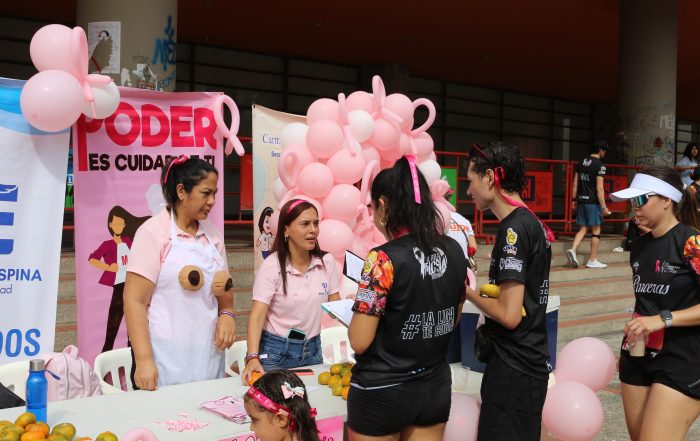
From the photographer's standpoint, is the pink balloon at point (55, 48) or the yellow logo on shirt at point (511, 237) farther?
the pink balloon at point (55, 48)

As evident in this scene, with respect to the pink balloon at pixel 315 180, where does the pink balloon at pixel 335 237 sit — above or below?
below

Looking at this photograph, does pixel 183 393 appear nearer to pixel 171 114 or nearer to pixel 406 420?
pixel 406 420

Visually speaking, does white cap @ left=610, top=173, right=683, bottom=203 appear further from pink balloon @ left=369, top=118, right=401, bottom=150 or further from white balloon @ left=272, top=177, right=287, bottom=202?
white balloon @ left=272, top=177, right=287, bottom=202

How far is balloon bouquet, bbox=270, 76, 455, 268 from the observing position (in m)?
5.11

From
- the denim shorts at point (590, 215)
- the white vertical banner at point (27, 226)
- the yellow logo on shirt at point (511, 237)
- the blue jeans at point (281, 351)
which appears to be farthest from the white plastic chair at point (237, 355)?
the denim shorts at point (590, 215)

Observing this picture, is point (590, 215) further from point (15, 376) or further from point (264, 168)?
point (15, 376)

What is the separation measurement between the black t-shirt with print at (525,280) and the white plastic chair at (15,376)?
2.17 m

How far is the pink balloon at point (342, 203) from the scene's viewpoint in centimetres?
512

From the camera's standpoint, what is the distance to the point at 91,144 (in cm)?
417

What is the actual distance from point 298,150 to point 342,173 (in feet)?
1.19

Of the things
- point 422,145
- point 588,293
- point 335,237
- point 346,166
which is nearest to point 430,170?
point 422,145

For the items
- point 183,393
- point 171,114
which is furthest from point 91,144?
point 183,393

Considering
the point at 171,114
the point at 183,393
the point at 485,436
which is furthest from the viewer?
the point at 171,114

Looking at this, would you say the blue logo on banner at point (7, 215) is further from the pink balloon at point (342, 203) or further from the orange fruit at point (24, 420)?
the pink balloon at point (342, 203)
